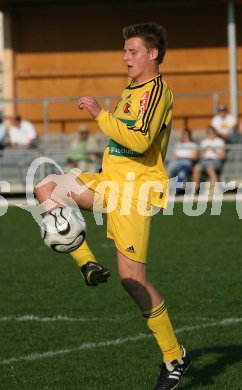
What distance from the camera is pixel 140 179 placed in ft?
22.5

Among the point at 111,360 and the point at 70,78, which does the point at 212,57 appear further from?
the point at 111,360

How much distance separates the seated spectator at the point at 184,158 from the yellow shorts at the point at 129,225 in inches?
597

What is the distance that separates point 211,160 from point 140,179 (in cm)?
1526

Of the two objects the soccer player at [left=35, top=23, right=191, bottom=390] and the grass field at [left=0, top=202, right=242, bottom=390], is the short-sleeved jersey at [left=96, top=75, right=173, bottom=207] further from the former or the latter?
the grass field at [left=0, top=202, right=242, bottom=390]

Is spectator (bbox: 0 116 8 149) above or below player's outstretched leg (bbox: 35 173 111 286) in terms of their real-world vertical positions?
below

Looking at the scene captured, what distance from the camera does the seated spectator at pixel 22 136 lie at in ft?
76.9

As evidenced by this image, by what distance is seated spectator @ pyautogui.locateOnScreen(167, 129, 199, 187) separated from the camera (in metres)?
22.1

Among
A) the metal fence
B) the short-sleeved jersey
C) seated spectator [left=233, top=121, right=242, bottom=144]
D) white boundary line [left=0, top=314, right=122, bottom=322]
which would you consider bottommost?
the metal fence

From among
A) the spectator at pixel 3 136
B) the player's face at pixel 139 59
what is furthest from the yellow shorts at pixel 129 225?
the spectator at pixel 3 136

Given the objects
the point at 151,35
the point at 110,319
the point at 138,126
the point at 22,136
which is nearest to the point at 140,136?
the point at 138,126

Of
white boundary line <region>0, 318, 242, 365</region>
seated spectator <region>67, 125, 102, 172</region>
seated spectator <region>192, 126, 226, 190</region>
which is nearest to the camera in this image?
white boundary line <region>0, 318, 242, 365</region>

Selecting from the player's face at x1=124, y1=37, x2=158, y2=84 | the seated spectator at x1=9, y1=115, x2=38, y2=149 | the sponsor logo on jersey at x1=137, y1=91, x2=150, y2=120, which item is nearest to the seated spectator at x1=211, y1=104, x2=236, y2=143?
the seated spectator at x1=9, y1=115, x2=38, y2=149

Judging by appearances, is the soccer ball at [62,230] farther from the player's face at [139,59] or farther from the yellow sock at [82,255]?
the player's face at [139,59]

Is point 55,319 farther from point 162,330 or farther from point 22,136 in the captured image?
point 22,136
